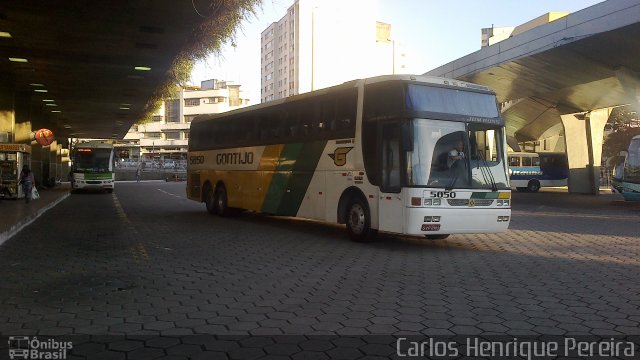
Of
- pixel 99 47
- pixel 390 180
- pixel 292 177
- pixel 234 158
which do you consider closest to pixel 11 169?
pixel 99 47

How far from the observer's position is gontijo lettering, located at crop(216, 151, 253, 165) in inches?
615

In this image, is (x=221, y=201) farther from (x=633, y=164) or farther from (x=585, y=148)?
(x=585, y=148)

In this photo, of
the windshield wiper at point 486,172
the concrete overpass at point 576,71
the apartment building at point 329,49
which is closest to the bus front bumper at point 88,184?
the concrete overpass at point 576,71

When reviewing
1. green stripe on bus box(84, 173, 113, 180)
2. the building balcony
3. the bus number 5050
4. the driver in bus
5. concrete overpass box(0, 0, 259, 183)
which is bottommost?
green stripe on bus box(84, 173, 113, 180)

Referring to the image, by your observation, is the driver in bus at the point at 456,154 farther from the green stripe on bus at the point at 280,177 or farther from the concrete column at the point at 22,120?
the concrete column at the point at 22,120

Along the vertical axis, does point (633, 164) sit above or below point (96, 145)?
below

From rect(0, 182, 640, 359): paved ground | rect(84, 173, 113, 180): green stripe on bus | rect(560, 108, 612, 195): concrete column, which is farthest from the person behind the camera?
rect(560, 108, 612, 195): concrete column

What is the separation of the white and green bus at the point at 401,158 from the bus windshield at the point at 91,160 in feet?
73.6

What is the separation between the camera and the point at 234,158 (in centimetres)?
1642

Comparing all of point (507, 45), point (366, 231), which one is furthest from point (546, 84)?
point (366, 231)

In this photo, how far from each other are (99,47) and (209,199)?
6.02m

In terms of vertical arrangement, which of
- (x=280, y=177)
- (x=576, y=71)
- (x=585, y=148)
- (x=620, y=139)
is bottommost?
(x=280, y=177)

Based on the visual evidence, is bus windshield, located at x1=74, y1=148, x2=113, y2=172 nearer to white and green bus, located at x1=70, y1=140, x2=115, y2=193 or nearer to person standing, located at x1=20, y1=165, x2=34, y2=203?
white and green bus, located at x1=70, y1=140, x2=115, y2=193

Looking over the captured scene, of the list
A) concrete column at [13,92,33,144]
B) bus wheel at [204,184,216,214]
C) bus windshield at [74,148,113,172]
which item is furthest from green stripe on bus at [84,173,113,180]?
bus wheel at [204,184,216,214]
